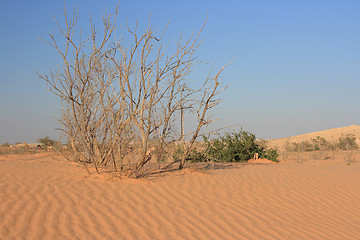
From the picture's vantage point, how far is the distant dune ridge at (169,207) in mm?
4363

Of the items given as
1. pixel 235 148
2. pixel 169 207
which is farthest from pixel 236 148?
pixel 169 207

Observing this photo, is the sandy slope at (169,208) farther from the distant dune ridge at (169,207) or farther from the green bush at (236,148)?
the green bush at (236,148)

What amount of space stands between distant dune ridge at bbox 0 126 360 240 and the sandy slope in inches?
0.5

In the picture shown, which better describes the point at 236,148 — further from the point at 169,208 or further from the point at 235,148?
the point at 169,208

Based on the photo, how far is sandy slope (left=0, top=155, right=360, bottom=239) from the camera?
4359mm

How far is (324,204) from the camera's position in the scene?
661cm

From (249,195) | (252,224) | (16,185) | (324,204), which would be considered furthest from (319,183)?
(16,185)

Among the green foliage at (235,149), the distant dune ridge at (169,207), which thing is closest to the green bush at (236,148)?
the green foliage at (235,149)

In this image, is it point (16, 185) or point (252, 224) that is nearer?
Answer: point (252, 224)

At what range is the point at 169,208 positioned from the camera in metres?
5.36

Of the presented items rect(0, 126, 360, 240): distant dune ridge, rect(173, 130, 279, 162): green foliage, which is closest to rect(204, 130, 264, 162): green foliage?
rect(173, 130, 279, 162): green foliage

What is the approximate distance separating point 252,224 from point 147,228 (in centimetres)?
175

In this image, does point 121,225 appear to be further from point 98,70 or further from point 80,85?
point 98,70

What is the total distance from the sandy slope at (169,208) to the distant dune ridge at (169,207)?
0.04 ft
